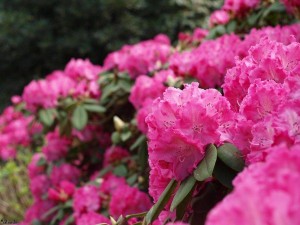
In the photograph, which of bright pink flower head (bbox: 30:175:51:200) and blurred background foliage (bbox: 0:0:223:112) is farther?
blurred background foliage (bbox: 0:0:223:112)

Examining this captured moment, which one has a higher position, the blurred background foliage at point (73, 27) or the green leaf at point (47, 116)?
the green leaf at point (47, 116)

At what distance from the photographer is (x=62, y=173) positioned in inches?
114

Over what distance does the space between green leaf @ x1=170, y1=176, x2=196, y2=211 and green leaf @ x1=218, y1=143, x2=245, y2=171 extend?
7cm

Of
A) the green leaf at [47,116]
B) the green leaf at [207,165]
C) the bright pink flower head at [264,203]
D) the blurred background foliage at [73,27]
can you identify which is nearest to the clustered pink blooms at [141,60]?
the green leaf at [47,116]

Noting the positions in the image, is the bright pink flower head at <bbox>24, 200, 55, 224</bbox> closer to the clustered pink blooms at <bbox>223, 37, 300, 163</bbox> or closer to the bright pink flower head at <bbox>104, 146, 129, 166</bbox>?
the bright pink flower head at <bbox>104, 146, 129, 166</bbox>

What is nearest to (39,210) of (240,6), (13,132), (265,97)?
(13,132)

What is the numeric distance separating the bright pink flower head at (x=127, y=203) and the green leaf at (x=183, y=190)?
79 cm

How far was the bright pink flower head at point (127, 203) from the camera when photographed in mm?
1740

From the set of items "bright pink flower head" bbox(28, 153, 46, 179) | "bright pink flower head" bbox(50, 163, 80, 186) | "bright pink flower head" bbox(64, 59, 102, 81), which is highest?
"bright pink flower head" bbox(64, 59, 102, 81)

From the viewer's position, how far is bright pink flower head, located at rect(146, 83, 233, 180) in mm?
948

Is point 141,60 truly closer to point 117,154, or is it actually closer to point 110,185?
point 117,154

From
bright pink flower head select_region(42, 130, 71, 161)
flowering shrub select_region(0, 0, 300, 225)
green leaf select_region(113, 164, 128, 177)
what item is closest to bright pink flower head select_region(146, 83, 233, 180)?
flowering shrub select_region(0, 0, 300, 225)

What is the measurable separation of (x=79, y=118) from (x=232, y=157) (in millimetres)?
1669

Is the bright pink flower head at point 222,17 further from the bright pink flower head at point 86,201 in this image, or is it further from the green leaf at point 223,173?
the green leaf at point 223,173
